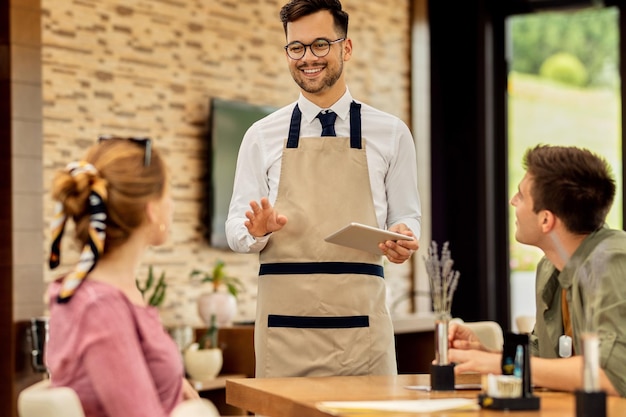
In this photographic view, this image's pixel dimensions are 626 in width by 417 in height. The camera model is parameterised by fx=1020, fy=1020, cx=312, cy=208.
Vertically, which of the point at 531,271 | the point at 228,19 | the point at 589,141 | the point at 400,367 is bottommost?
the point at 400,367

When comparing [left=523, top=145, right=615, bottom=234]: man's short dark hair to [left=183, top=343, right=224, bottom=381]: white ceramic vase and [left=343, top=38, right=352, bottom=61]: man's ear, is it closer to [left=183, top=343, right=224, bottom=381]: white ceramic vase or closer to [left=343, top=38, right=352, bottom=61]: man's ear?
[left=343, top=38, right=352, bottom=61]: man's ear

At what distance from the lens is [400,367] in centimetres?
680

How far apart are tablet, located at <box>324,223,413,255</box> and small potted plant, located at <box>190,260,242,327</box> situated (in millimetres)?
3096

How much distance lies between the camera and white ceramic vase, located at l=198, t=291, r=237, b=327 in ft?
19.2

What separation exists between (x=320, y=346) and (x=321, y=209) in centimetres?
39

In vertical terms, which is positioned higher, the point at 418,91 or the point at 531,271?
the point at 418,91

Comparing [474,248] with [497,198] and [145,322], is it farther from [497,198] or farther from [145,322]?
[145,322]

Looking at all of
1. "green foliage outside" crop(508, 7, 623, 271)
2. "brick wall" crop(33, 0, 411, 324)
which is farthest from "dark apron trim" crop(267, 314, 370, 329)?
"green foliage outside" crop(508, 7, 623, 271)

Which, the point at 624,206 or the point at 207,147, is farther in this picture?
the point at 624,206

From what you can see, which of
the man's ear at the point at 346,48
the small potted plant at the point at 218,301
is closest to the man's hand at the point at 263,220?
the man's ear at the point at 346,48

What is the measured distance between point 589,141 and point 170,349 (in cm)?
649

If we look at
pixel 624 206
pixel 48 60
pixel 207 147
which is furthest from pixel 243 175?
pixel 624 206

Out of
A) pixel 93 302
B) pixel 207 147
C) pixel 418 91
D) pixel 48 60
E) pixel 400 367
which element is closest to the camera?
pixel 93 302

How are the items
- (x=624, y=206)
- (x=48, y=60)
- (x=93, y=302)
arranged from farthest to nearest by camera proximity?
(x=624, y=206) → (x=48, y=60) → (x=93, y=302)
